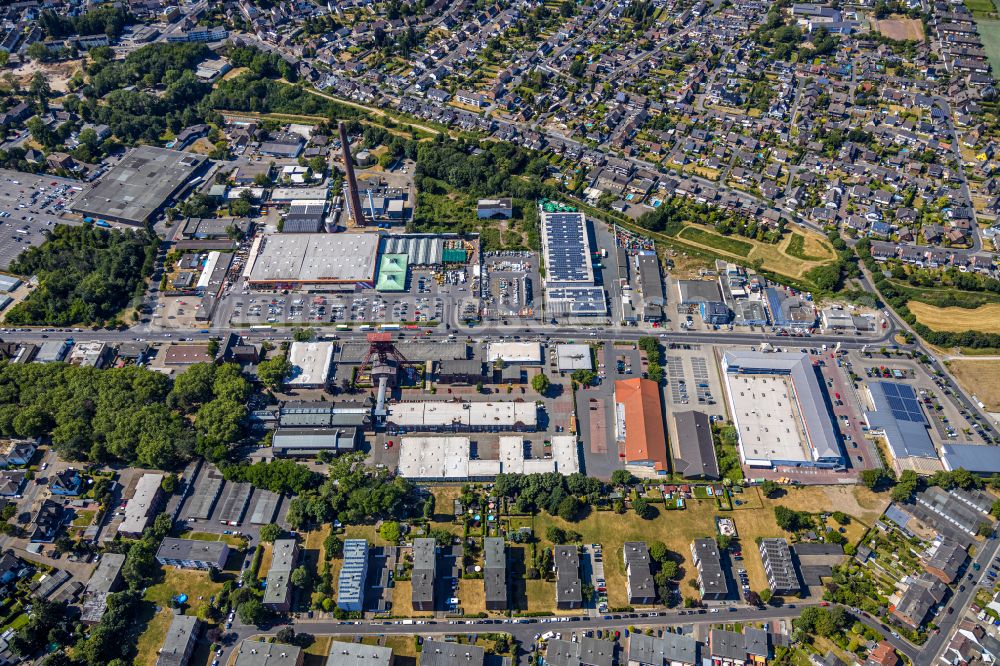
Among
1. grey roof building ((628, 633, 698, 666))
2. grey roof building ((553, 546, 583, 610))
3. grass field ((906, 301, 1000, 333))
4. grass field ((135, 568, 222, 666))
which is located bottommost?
grass field ((135, 568, 222, 666))

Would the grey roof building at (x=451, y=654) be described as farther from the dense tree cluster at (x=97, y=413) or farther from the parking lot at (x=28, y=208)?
the parking lot at (x=28, y=208)

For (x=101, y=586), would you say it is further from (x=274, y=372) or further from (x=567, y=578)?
(x=567, y=578)

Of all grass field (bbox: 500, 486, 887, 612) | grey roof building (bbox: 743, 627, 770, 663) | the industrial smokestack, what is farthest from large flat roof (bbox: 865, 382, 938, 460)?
the industrial smokestack

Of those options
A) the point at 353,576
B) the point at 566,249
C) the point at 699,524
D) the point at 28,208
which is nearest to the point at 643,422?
the point at 699,524

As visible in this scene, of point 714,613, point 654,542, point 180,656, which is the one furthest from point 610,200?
point 180,656

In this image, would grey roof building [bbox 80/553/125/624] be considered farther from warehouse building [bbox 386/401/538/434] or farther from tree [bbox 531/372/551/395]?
tree [bbox 531/372/551/395]

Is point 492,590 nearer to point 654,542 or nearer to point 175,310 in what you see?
point 654,542

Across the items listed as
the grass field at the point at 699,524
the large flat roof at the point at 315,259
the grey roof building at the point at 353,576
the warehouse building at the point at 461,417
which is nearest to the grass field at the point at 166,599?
the grey roof building at the point at 353,576
